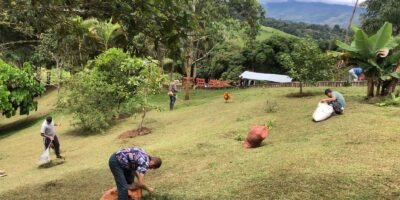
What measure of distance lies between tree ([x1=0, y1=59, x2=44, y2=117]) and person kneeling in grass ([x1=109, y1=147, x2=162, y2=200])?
1797 centimetres

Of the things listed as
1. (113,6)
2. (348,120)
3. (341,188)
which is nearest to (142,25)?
(113,6)

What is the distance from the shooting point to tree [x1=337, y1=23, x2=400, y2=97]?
14242 millimetres

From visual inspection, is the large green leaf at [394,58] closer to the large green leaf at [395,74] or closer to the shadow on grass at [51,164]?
the large green leaf at [395,74]

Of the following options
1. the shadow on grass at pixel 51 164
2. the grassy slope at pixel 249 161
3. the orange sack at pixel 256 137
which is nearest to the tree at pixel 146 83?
the grassy slope at pixel 249 161

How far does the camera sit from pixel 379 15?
107ft

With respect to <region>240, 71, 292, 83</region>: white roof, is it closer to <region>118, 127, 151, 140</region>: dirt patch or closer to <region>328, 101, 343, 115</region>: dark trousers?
<region>118, 127, 151, 140</region>: dirt patch

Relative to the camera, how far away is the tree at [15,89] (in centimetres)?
2420

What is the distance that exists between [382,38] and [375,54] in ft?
1.85

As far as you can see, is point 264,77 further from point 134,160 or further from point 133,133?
point 134,160

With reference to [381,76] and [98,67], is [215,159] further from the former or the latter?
[98,67]

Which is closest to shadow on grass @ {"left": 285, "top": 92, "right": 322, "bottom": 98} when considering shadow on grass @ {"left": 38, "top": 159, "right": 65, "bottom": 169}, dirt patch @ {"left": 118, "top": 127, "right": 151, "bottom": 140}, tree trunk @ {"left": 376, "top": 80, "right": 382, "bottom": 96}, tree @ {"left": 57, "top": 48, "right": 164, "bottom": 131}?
tree trunk @ {"left": 376, "top": 80, "right": 382, "bottom": 96}

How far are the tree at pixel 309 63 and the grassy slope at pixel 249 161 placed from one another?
2116 millimetres

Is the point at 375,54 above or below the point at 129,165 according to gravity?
above

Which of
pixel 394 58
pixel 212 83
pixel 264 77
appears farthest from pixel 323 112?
pixel 212 83
